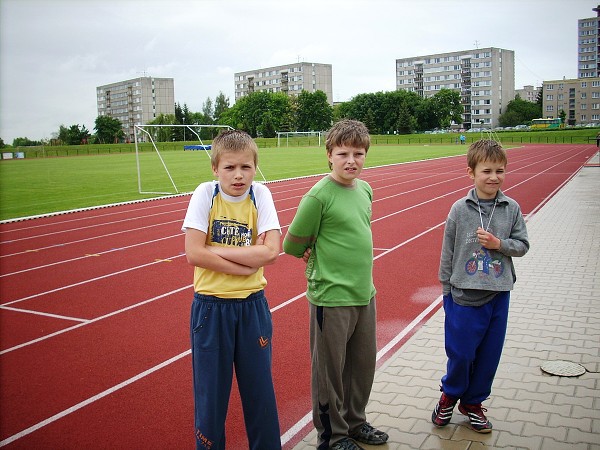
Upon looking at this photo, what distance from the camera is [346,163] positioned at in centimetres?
340

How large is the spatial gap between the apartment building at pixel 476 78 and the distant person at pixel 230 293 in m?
117

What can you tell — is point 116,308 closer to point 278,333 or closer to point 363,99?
point 278,333

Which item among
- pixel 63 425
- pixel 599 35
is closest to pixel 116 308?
pixel 63 425

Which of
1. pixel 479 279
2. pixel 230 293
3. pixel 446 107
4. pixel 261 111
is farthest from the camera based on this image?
pixel 261 111

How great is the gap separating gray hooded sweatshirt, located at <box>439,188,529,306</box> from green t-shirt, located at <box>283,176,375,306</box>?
1.90 feet

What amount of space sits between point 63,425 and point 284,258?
5.51 m

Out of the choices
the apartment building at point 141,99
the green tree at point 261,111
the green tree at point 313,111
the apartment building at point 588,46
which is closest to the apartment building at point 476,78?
the green tree at point 313,111

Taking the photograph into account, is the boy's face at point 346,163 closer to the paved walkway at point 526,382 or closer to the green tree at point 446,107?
the paved walkway at point 526,382

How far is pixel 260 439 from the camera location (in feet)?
9.96

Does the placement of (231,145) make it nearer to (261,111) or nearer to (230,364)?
(230,364)

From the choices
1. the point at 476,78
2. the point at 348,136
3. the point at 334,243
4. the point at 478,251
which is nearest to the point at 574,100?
the point at 476,78

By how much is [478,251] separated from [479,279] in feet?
0.59

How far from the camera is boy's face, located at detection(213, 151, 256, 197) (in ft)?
9.70

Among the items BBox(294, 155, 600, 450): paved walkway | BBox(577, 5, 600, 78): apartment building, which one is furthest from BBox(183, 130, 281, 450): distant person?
BBox(577, 5, 600, 78): apartment building
